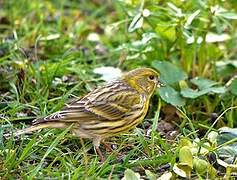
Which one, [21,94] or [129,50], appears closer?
[21,94]

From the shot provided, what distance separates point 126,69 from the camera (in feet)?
19.3

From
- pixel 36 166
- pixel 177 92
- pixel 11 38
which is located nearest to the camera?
pixel 36 166

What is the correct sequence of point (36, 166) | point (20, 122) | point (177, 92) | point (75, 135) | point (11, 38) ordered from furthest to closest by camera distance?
1. point (11, 38)
2. point (177, 92)
3. point (20, 122)
4. point (75, 135)
5. point (36, 166)

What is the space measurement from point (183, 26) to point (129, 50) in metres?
0.47

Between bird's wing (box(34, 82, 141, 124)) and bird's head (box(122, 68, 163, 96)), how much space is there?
12cm

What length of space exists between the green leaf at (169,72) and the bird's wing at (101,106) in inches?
26.3

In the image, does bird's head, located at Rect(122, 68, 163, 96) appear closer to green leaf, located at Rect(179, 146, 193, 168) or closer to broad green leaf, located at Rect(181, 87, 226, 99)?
broad green leaf, located at Rect(181, 87, 226, 99)

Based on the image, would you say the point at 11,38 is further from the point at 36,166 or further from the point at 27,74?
the point at 36,166

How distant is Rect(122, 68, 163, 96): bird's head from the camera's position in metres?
4.81

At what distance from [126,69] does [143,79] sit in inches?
41.1

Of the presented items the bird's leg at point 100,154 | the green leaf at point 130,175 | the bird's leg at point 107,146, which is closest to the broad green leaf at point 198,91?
the bird's leg at point 107,146

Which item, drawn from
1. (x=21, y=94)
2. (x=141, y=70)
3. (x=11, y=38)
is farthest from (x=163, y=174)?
(x=11, y=38)

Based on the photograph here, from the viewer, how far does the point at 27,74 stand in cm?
528

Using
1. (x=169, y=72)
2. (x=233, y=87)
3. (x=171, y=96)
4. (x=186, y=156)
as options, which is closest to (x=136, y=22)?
(x=169, y=72)
